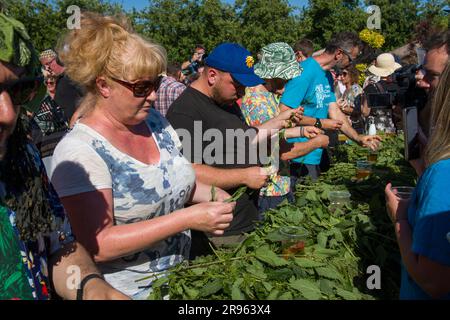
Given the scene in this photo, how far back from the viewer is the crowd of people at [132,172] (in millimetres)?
1369

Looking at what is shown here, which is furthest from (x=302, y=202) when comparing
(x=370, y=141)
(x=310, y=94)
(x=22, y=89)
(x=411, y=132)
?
(x=370, y=141)

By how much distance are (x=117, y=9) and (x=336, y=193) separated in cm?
164

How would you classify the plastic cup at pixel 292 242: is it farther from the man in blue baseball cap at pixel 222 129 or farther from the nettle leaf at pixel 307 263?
the man in blue baseball cap at pixel 222 129

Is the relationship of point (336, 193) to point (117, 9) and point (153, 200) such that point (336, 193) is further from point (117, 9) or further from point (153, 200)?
point (117, 9)

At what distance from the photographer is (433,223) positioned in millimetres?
1471

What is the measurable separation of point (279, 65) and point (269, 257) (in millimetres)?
2950

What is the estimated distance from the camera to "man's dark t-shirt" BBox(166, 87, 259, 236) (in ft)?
10.2

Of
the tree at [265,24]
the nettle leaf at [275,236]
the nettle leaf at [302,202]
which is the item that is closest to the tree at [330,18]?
the tree at [265,24]

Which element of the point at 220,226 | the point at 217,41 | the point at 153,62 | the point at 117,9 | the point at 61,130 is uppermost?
the point at 217,41

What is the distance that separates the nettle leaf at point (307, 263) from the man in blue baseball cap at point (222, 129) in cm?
92

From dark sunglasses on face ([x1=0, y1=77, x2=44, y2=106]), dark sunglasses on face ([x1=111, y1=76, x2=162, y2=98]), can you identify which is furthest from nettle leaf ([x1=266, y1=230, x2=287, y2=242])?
dark sunglasses on face ([x1=0, y1=77, x2=44, y2=106])
